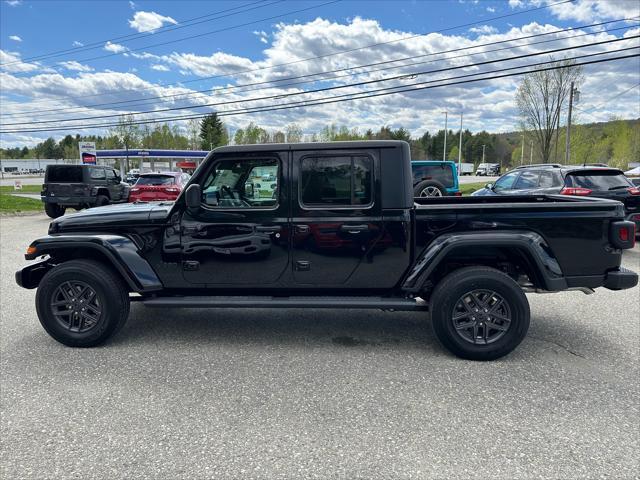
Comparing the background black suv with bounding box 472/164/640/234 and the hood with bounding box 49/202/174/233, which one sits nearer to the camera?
the hood with bounding box 49/202/174/233

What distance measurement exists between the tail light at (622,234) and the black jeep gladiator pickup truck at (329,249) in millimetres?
11

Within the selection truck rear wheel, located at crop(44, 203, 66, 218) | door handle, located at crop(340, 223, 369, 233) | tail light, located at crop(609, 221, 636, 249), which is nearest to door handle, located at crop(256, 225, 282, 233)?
door handle, located at crop(340, 223, 369, 233)

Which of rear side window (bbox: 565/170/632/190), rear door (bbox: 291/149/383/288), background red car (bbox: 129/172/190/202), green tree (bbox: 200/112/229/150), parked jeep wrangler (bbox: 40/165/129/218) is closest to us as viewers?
rear door (bbox: 291/149/383/288)

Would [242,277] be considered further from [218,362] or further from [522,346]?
[522,346]

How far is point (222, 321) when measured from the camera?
4.66m

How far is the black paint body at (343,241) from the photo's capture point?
3.54 metres

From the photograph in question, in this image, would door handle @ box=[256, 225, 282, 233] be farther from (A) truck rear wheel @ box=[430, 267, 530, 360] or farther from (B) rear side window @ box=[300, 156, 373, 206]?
(A) truck rear wheel @ box=[430, 267, 530, 360]

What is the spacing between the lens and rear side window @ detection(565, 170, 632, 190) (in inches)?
307

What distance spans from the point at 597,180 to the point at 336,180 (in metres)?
6.62

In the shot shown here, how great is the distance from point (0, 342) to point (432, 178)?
34.6 feet

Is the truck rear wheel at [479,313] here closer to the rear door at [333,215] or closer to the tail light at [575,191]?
the rear door at [333,215]

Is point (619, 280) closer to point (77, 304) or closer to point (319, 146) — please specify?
point (319, 146)

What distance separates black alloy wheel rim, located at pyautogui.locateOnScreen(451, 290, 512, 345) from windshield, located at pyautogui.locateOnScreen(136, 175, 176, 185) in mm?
12296

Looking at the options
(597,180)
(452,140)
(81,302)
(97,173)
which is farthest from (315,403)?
(452,140)
